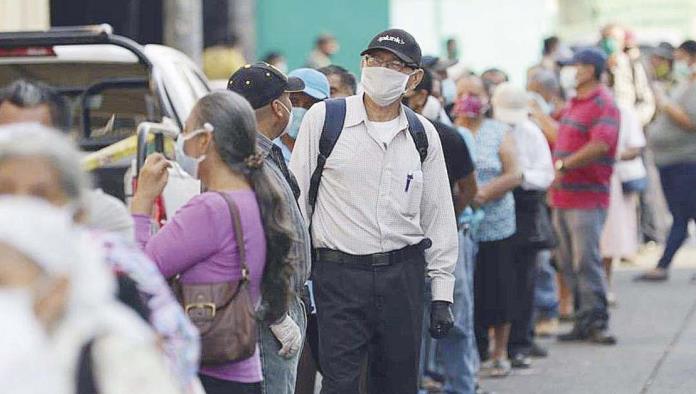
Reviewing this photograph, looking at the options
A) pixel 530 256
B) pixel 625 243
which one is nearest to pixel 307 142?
pixel 530 256

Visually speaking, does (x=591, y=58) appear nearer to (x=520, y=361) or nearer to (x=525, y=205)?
(x=525, y=205)

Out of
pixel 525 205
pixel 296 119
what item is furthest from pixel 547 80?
pixel 296 119

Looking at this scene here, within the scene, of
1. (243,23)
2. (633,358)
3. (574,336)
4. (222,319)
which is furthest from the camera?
(243,23)

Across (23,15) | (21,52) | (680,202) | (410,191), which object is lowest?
(680,202)

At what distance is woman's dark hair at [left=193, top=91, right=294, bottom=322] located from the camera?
502cm

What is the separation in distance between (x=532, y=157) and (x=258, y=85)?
4.80 m

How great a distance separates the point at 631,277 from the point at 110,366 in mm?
13216

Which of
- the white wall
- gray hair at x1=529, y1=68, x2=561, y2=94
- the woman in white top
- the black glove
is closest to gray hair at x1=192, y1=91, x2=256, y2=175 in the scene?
the black glove

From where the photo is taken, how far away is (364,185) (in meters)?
6.61

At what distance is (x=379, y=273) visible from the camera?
21.6ft

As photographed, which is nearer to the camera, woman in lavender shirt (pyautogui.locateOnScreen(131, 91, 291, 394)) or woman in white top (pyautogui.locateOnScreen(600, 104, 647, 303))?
woman in lavender shirt (pyautogui.locateOnScreen(131, 91, 291, 394))

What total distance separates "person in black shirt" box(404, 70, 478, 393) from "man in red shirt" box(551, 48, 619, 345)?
2.35 m

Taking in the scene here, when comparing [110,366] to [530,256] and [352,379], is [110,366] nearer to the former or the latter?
[352,379]

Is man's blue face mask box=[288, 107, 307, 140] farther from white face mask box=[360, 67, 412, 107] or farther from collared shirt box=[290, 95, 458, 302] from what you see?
white face mask box=[360, 67, 412, 107]
